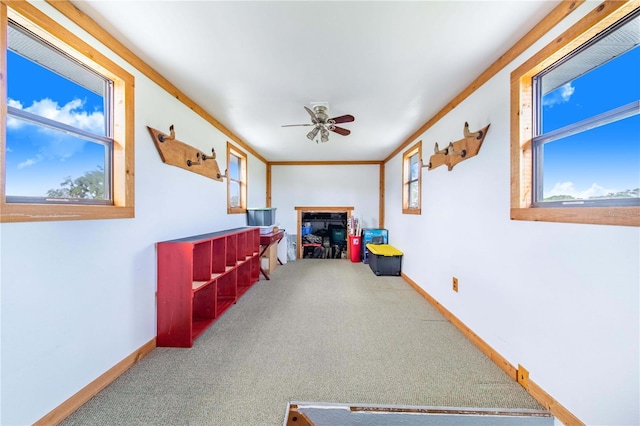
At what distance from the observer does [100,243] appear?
1628 millimetres

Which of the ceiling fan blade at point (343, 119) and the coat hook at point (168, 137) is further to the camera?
the ceiling fan blade at point (343, 119)

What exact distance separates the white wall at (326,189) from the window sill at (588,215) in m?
4.43

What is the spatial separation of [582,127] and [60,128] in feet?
10.5

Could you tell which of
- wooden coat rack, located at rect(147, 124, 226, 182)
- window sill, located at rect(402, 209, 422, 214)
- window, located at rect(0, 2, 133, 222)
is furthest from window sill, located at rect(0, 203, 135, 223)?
window sill, located at rect(402, 209, 422, 214)

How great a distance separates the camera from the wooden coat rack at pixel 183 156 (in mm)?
2213

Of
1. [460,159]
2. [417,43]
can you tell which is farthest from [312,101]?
[460,159]

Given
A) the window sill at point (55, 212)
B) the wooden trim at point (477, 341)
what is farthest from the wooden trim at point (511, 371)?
the window sill at point (55, 212)

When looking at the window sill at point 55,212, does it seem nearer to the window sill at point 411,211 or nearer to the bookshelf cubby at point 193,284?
the bookshelf cubby at point 193,284

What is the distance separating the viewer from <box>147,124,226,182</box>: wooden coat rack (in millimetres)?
2213

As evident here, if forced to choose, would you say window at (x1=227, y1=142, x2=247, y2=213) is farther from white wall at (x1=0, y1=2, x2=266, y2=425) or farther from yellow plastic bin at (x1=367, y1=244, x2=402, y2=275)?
yellow plastic bin at (x1=367, y1=244, x2=402, y2=275)

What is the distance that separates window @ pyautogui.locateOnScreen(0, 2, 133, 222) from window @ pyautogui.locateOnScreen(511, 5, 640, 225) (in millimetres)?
2977

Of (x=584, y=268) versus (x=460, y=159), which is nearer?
(x=584, y=268)

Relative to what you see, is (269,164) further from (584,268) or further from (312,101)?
(584,268)

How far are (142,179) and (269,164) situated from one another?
422cm
